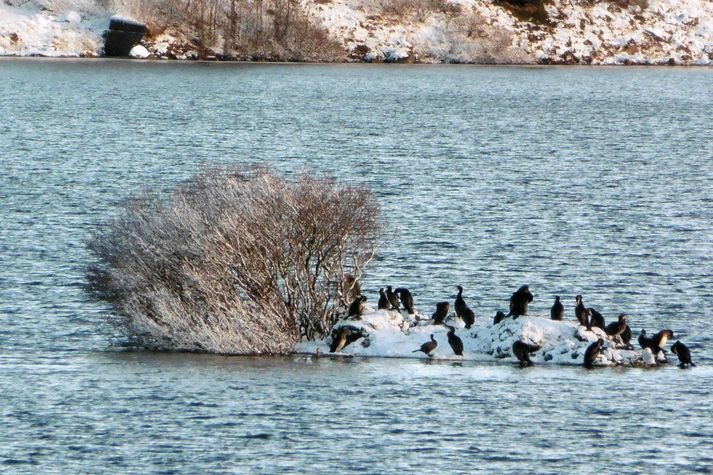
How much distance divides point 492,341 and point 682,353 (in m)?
5.48

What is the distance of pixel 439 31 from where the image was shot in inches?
6038

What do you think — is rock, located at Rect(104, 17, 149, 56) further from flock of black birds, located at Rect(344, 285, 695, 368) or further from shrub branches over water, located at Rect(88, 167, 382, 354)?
flock of black birds, located at Rect(344, 285, 695, 368)

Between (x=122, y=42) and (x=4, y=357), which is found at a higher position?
(x=122, y=42)

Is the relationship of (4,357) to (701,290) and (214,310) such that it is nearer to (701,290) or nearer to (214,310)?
(214,310)

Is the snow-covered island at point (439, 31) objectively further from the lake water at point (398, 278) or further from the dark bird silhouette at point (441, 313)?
the dark bird silhouette at point (441, 313)

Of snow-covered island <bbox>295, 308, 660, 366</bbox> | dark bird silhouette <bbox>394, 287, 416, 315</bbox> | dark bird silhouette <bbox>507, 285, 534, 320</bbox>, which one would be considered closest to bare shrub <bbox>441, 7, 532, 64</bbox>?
dark bird silhouette <bbox>394, 287, 416, 315</bbox>


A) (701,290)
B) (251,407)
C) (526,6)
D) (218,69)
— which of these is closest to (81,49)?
(218,69)

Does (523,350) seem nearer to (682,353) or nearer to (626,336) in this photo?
(626,336)

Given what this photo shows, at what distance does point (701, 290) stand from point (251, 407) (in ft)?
70.7

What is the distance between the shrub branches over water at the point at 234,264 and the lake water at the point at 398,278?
1.10m

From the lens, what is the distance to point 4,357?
38406 millimetres

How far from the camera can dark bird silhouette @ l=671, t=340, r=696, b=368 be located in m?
37.9

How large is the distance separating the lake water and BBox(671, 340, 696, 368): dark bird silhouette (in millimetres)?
925

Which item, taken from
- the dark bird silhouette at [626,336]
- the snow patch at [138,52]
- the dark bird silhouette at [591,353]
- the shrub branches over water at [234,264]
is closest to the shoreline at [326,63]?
the snow patch at [138,52]
